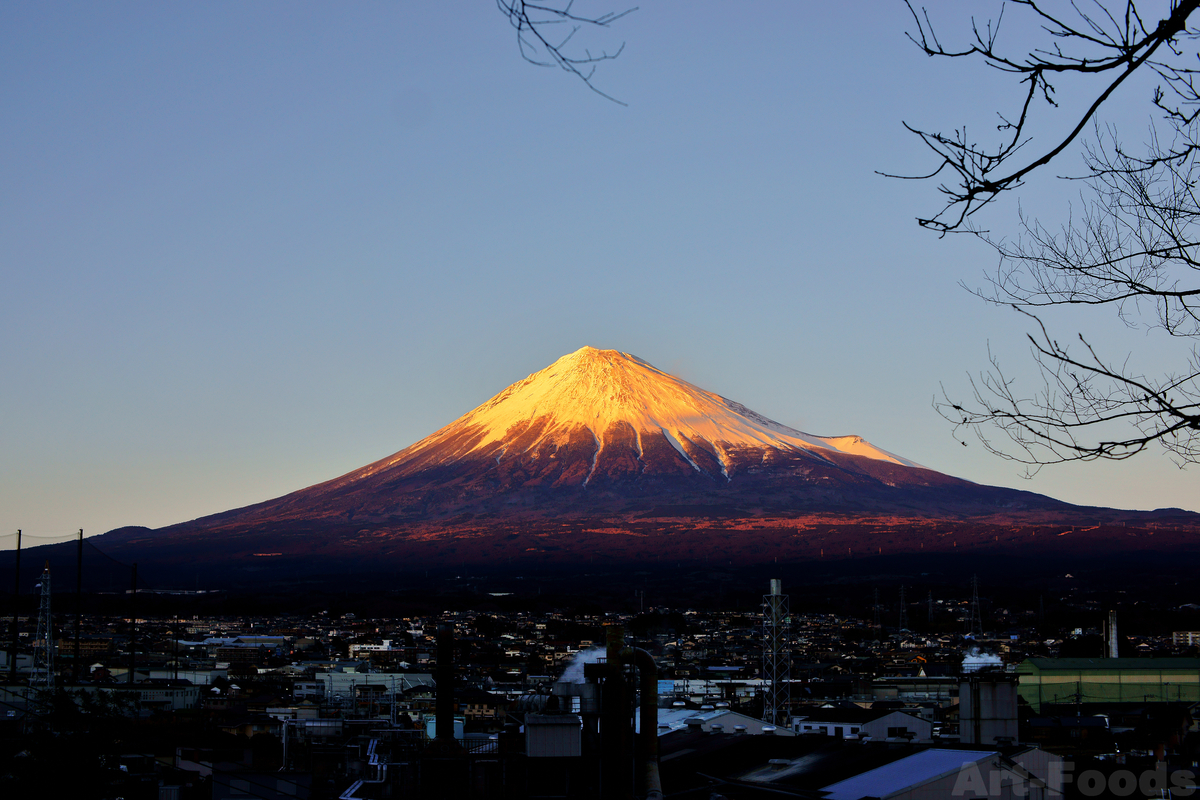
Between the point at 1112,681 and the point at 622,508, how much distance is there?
9888cm

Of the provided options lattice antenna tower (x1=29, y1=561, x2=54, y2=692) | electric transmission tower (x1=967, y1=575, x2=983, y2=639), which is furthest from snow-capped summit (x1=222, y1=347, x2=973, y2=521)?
lattice antenna tower (x1=29, y1=561, x2=54, y2=692)

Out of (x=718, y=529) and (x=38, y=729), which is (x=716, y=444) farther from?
(x=38, y=729)

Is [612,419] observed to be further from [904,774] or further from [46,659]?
[904,774]

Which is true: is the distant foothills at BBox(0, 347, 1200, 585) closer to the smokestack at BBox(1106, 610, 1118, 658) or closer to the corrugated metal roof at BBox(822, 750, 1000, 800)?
the smokestack at BBox(1106, 610, 1118, 658)

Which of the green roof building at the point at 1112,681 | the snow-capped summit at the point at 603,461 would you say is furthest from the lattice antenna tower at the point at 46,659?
the snow-capped summit at the point at 603,461

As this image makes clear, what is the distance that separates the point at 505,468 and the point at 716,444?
86.9 feet

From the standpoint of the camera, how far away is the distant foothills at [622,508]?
118m

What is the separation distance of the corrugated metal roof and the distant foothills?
97804mm

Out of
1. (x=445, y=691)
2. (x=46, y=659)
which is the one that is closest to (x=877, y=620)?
(x=46, y=659)

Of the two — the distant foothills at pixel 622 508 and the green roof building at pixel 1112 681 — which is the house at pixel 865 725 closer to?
the green roof building at pixel 1112 681

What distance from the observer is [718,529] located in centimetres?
12306

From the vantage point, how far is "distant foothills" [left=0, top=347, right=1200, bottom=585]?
118 m

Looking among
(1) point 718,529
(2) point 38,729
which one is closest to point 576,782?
(2) point 38,729

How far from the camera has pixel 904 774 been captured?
46.4ft
